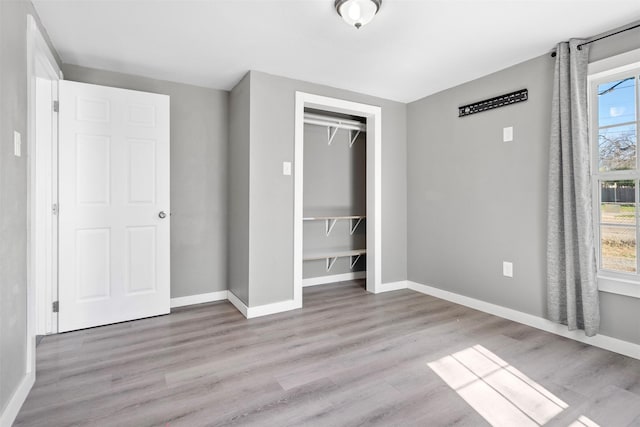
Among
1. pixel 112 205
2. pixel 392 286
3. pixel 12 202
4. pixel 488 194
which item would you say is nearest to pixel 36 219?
pixel 112 205

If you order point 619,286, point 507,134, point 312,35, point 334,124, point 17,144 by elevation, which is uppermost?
point 312,35

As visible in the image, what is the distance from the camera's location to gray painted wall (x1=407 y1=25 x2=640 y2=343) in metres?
2.79

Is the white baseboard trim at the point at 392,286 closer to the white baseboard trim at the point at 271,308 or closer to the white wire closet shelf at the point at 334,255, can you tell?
the white wire closet shelf at the point at 334,255

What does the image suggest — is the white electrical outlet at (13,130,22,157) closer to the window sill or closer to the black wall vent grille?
the black wall vent grille

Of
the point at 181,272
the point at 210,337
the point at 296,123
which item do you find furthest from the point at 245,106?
the point at 210,337

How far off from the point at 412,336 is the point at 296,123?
2.25 meters

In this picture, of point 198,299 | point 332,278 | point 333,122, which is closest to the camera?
point 198,299

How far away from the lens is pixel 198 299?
3.55m

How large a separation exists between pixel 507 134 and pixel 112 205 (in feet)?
11.9

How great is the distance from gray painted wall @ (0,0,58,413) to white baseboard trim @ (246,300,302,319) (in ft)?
5.33

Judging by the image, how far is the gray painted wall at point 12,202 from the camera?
1.57 m

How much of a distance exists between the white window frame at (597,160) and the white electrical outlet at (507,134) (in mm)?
583

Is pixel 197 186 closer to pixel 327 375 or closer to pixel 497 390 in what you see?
pixel 327 375

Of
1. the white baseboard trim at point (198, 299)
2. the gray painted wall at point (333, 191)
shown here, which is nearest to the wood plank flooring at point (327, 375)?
the white baseboard trim at point (198, 299)
